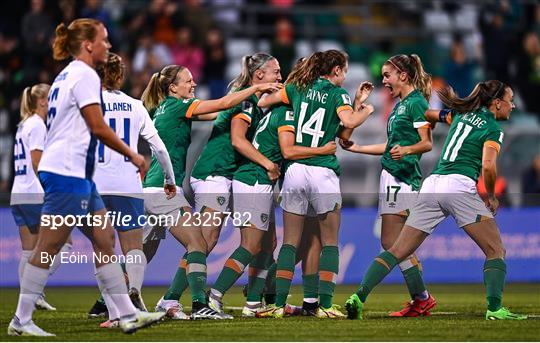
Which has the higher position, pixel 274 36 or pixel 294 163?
pixel 274 36

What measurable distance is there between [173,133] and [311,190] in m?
1.41

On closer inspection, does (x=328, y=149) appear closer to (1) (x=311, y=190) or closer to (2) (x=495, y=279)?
(1) (x=311, y=190)

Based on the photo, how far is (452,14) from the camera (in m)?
22.8

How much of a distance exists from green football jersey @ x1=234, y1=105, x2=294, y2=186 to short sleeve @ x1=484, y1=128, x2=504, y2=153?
174 centimetres

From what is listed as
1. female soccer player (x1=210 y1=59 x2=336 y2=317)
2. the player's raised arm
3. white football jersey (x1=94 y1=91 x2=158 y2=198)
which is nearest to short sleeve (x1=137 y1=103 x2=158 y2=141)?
white football jersey (x1=94 y1=91 x2=158 y2=198)

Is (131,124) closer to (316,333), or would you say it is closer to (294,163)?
(294,163)

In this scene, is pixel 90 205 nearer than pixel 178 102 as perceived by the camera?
Yes

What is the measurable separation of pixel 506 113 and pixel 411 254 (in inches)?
59.1

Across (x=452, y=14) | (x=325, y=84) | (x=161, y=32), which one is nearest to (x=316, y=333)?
(x=325, y=84)

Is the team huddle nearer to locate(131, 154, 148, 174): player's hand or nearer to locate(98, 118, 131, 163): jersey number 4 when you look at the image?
locate(98, 118, 131, 163): jersey number 4

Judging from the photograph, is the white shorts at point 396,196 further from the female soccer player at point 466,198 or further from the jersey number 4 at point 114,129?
the jersey number 4 at point 114,129

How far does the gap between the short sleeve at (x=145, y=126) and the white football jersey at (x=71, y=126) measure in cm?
139

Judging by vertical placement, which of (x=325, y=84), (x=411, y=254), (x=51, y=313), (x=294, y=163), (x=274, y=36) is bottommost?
(x=51, y=313)

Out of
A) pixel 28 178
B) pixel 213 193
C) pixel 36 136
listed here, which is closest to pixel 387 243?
pixel 213 193
